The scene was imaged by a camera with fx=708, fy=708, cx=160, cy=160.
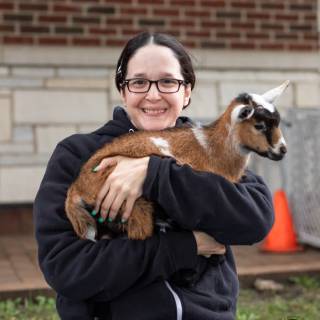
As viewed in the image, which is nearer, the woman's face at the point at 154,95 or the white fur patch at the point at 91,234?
the white fur patch at the point at 91,234

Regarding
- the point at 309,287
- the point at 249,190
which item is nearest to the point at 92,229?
the point at 249,190

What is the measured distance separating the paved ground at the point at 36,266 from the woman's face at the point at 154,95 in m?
3.01

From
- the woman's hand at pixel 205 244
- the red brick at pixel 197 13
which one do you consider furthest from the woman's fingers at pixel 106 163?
the red brick at pixel 197 13

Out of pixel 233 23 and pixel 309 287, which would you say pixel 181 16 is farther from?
pixel 309 287

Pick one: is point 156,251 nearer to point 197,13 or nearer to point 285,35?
point 197,13

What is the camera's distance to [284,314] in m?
4.86

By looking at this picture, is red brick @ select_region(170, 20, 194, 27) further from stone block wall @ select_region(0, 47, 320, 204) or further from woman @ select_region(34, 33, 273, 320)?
woman @ select_region(34, 33, 273, 320)

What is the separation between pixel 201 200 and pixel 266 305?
315cm

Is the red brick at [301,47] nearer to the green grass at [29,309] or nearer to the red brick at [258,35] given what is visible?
the red brick at [258,35]

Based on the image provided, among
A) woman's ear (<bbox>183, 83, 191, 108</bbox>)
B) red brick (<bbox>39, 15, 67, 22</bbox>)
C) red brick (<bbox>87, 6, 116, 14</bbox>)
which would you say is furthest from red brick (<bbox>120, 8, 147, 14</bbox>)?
woman's ear (<bbox>183, 83, 191, 108</bbox>)

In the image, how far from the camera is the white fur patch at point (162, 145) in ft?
7.65

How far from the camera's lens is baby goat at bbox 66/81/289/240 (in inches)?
86.3

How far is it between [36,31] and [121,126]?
528 cm

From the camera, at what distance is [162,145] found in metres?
2.34
